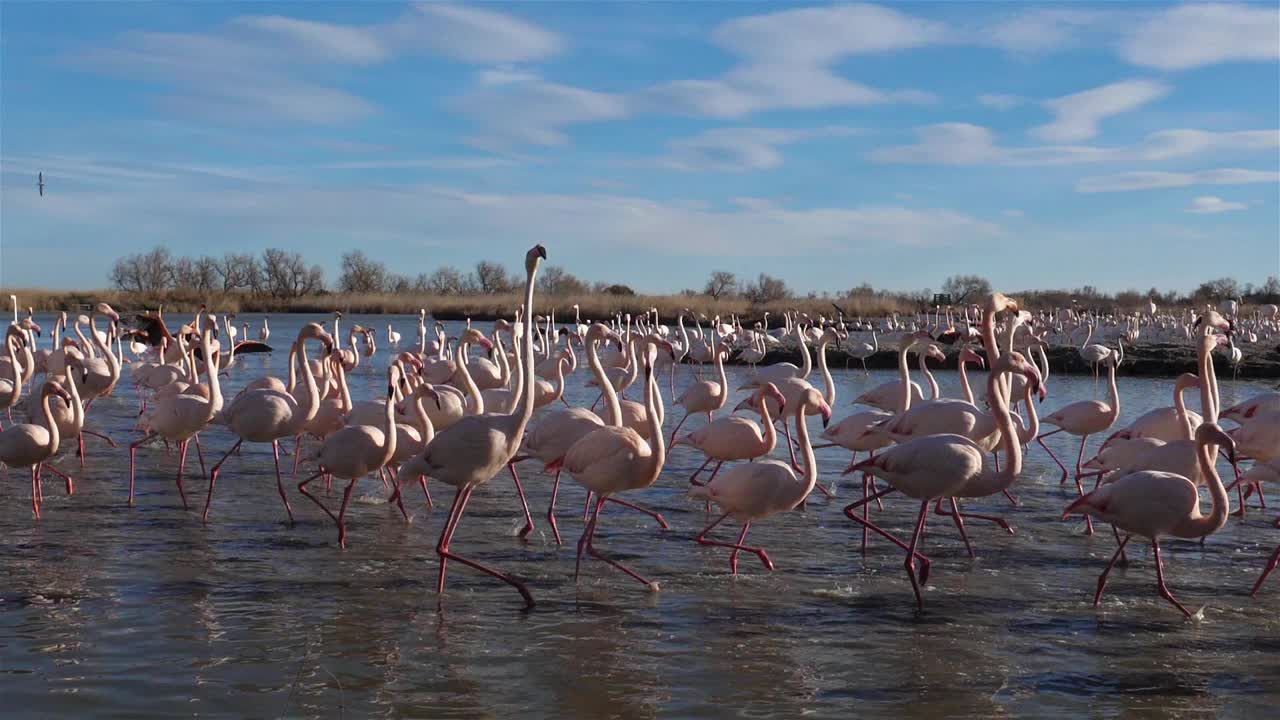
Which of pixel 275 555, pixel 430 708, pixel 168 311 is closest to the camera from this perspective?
pixel 430 708

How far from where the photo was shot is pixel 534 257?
681cm

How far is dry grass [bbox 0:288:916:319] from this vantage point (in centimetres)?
4888

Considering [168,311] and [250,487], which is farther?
[168,311]

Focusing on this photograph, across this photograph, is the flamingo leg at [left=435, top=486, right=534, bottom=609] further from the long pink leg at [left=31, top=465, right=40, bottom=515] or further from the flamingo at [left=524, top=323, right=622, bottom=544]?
the long pink leg at [left=31, top=465, right=40, bottom=515]

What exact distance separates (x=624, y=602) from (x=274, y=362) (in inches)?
934

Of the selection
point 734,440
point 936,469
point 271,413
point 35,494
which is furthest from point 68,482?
point 936,469

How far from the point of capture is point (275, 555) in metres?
7.43

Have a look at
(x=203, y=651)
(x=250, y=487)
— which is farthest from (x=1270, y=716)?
(x=250, y=487)

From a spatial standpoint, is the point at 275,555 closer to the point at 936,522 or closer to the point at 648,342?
the point at 648,342

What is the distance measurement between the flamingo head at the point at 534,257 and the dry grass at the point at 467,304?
120 ft

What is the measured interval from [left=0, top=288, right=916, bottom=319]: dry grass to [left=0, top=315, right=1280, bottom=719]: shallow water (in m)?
35.5

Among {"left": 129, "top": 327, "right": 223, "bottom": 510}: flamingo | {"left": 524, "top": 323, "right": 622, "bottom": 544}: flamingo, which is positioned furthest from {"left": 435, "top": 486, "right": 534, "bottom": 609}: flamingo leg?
{"left": 129, "top": 327, "right": 223, "bottom": 510}: flamingo

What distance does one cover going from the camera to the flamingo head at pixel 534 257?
6703mm

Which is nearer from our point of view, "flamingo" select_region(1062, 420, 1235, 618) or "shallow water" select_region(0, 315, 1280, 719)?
"shallow water" select_region(0, 315, 1280, 719)
